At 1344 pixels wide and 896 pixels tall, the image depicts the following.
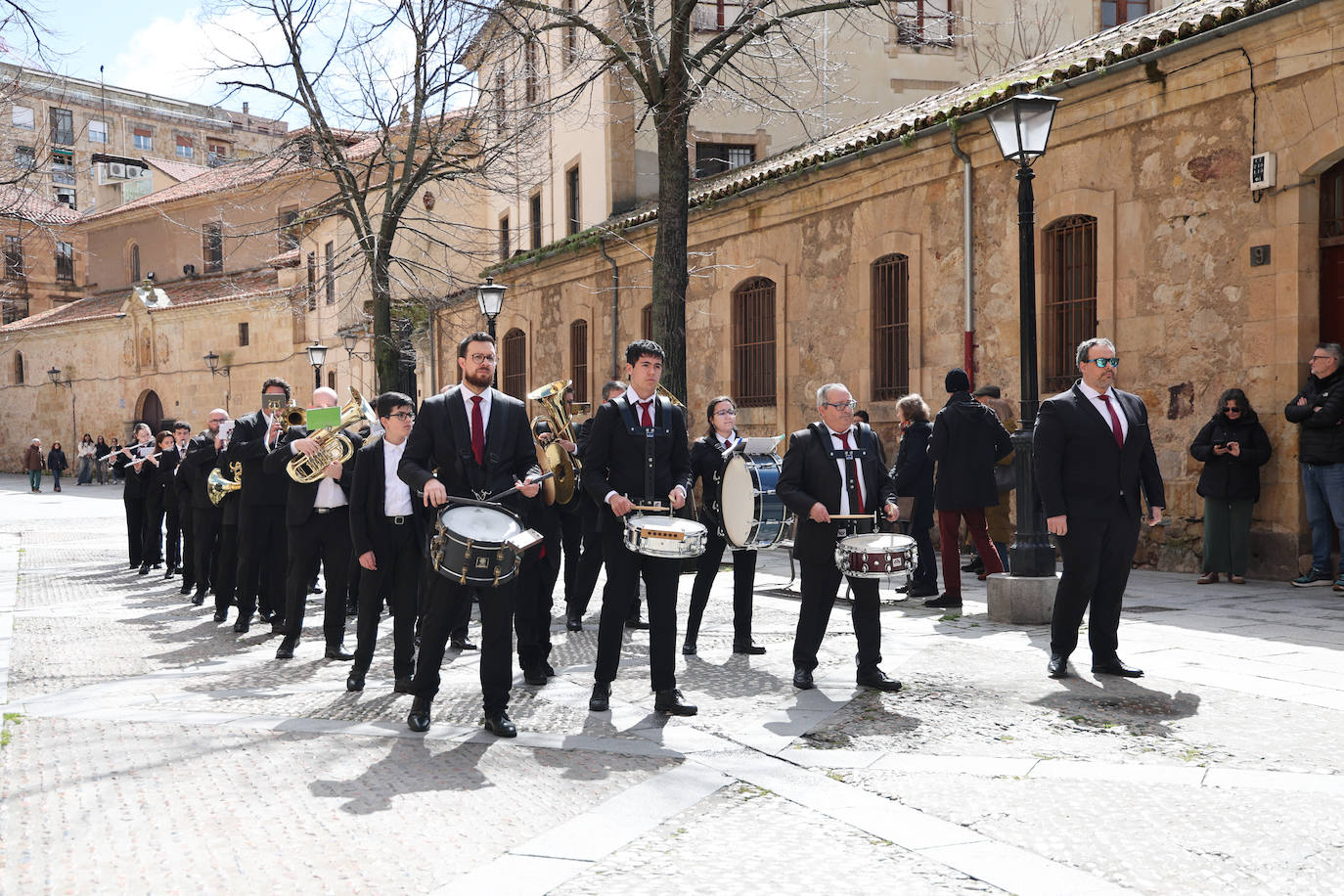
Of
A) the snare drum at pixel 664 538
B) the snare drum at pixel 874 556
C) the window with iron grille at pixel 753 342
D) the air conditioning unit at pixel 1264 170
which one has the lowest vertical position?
the snare drum at pixel 874 556

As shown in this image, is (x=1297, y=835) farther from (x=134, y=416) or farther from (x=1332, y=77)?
(x=134, y=416)

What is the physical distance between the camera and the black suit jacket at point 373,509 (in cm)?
711

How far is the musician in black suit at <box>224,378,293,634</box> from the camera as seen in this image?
9.58m

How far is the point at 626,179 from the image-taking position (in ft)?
90.8

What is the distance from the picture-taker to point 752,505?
26.6ft

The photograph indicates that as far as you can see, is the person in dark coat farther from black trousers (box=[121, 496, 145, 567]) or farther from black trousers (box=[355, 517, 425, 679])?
black trousers (box=[121, 496, 145, 567])

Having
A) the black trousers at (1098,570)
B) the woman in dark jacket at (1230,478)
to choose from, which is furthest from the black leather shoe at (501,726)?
the woman in dark jacket at (1230,478)

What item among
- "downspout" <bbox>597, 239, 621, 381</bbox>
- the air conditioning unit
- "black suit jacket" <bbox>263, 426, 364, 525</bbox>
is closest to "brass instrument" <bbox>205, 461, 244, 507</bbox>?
"black suit jacket" <bbox>263, 426, 364, 525</bbox>

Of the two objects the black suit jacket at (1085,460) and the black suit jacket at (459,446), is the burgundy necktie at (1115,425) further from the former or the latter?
the black suit jacket at (459,446)

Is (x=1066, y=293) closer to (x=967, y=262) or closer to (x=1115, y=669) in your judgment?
(x=967, y=262)

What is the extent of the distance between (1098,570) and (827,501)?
5.18 ft

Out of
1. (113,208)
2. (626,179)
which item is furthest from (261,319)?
(626,179)

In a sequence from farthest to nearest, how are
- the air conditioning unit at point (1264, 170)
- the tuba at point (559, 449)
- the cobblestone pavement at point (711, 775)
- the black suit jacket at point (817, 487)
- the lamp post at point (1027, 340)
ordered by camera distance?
the air conditioning unit at point (1264, 170) < the lamp post at point (1027, 340) < the tuba at point (559, 449) < the black suit jacket at point (817, 487) < the cobblestone pavement at point (711, 775)

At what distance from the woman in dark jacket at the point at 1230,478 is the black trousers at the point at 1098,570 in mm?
4282
